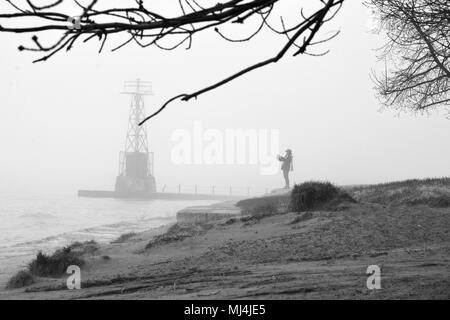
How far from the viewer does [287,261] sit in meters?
9.27

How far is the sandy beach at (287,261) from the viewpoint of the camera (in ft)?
22.9

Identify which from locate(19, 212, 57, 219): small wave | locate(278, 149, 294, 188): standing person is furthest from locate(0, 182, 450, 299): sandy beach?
locate(19, 212, 57, 219): small wave

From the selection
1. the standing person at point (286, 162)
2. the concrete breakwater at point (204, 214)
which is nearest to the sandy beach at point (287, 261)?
the concrete breakwater at point (204, 214)

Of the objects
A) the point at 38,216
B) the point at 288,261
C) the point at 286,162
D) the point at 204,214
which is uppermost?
the point at 286,162

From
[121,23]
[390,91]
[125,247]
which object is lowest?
[125,247]

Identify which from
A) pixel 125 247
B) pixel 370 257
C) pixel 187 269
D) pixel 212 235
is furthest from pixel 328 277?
pixel 125 247

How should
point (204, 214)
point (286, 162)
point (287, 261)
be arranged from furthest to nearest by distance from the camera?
point (286, 162), point (204, 214), point (287, 261)

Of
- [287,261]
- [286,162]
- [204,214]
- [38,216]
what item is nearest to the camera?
[287,261]

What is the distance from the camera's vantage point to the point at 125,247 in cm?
1475

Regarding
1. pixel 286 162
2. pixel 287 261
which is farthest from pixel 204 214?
pixel 287 261

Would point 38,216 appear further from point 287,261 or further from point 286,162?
point 287,261

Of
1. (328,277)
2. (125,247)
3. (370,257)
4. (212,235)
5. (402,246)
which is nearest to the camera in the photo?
(328,277)
